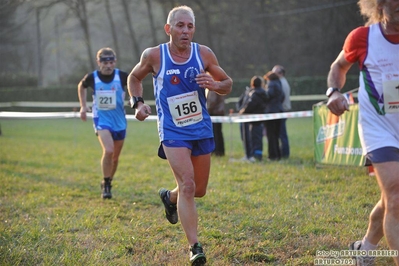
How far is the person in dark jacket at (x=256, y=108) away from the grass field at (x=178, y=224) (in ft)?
2.72

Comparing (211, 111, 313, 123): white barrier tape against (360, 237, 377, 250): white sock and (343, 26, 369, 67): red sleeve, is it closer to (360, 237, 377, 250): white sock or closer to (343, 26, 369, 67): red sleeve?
(360, 237, 377, 250): white sock

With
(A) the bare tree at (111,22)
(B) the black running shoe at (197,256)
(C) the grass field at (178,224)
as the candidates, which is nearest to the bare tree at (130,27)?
(A) the bare tree at (111,22)

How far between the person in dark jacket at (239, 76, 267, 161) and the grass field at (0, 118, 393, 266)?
2.72 ft

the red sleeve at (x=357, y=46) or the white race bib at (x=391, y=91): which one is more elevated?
the red sleeve at (x=357, y=46)

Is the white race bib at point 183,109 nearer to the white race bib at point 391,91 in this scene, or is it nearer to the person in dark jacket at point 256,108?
the white race bib at point 391,91

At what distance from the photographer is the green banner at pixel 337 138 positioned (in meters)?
9.27

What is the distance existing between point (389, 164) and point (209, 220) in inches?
115

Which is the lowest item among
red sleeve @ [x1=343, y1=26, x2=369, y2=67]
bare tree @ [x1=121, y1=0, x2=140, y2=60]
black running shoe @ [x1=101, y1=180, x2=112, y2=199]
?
black running shoe @ [x1=101, y1=180, x2=112, y2=199]

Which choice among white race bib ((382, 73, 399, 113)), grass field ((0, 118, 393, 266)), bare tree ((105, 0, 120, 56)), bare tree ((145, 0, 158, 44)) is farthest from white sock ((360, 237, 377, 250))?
bare tree ((105, 0, 120, 56))

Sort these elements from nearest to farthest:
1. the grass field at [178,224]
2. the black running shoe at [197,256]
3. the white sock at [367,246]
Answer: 1. the white sock at [367,246]
2. the black running shoe at [197,256]
3. the grass field at [178,224]

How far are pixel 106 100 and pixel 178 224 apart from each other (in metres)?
2.83

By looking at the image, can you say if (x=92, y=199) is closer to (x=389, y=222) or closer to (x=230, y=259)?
(x=230, y=259)

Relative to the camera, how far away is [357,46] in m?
3.79

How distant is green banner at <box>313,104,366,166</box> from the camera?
9.27 m
